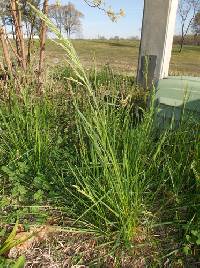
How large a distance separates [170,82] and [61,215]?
2.19m

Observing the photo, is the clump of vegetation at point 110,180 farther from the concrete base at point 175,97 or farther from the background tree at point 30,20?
the background tree at point 30,20

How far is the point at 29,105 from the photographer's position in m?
2.78

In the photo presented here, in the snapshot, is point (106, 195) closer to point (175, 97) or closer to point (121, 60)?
point (175, 97)

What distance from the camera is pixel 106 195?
1.68m

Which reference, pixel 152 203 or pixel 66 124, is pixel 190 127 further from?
pixel 66 124

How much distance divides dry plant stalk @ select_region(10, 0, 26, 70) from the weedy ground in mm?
1405

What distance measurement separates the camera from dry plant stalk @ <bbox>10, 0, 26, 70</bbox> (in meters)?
3.53

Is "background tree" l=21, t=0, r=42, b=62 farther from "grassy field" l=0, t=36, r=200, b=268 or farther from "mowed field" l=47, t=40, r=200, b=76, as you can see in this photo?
"grassy field" l=0, t=36, r=200, b=268

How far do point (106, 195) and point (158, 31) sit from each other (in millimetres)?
2886

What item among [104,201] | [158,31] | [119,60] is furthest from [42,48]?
[119,60]

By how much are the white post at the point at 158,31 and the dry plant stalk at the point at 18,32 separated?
1.42m

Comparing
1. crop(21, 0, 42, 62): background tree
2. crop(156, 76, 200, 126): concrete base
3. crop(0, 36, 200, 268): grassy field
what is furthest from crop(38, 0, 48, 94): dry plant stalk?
crop(156, 76, 200, 126): concrete base

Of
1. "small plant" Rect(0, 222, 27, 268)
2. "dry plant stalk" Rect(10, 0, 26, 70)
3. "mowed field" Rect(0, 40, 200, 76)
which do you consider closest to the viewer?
"small plant" Rect(0, 222, 27, 268)

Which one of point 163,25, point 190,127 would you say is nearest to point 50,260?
point 190,127
